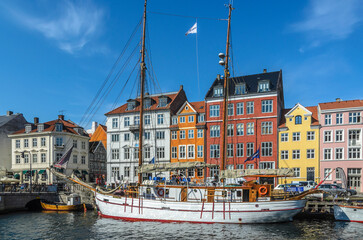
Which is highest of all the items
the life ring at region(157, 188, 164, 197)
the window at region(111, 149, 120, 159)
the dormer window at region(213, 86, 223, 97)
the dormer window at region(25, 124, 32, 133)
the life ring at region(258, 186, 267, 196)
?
the dormer window at region(213, 86, 223, 97)

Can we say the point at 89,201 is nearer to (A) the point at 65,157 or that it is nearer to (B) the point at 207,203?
(A) the point at 65,157

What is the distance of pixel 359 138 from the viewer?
5303 centimetres

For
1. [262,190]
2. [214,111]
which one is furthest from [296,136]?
[262,190]

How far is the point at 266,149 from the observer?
57688mm

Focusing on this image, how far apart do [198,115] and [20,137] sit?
35.4 metres

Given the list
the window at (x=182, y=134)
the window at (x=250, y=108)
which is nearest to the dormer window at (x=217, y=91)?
the window at (x=250, y=108)

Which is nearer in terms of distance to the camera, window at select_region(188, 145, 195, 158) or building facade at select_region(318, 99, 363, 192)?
building facade at select_region(318, 99, 363, 192)

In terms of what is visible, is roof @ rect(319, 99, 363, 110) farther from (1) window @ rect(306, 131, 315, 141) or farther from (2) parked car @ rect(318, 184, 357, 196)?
(2) parked car @ rect(318, 184, 357, 196)

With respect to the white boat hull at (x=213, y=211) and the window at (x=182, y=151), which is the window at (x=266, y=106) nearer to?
the window at (x=182, y=151)

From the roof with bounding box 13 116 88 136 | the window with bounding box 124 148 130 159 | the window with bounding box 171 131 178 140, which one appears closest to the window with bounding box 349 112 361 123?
the window with bounding box 171 131 178 140

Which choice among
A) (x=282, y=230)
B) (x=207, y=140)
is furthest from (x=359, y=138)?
(x=282, y=230)

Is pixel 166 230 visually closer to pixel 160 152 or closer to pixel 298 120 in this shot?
pixel 298 120

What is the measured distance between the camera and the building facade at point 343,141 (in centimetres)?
5284

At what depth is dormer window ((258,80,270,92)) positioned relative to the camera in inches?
2287
